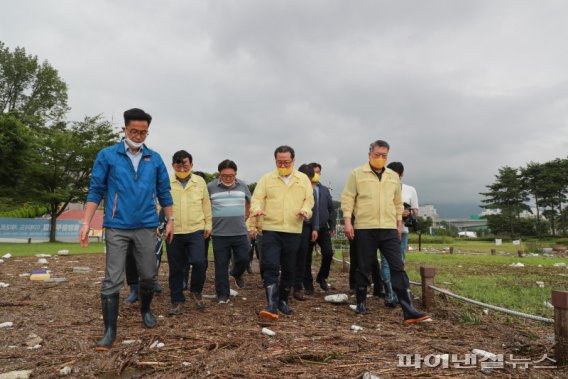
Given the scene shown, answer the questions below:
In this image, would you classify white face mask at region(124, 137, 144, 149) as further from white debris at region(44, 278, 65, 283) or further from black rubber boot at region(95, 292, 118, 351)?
white debris at region(44, 278, 65, 283)

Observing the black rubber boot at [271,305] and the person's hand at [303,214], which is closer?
the black rubber boot at [271,305]

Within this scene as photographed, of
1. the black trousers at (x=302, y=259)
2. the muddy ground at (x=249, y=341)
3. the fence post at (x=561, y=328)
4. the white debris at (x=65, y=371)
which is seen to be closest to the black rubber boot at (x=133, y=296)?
the muddy ground at (x=249, y=341)

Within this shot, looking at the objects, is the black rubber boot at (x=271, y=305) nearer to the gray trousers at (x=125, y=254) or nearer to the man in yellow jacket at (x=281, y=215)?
the man in yellow jacket at (x=281, y=215)

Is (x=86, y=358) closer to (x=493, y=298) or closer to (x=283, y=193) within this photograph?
(x=283, y=193)

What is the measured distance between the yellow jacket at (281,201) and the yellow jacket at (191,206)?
33.4 inches

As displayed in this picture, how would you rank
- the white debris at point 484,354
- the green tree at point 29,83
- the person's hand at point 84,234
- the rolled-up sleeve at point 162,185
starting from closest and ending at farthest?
1. the white debris at point 484,354
2. the person's hand at point 84,234
3. the rolled-up sleeve at point 162,185
4. the green tree at point 29,83

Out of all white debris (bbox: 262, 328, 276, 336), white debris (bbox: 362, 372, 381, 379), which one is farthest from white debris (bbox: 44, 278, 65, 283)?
white debris (bbox: 362, 372, 381, 379)

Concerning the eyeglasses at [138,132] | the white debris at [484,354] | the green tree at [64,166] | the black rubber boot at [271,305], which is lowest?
the white debris at [484,354]

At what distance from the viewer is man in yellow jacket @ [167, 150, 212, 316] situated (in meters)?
4.90

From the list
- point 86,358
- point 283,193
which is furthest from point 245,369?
point 283,193

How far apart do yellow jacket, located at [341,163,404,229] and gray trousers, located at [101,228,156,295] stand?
7.78 feet

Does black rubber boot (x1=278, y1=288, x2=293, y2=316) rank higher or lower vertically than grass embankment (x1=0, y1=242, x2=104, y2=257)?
higher

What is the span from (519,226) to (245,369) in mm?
61036

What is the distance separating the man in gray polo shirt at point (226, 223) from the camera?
539cm
